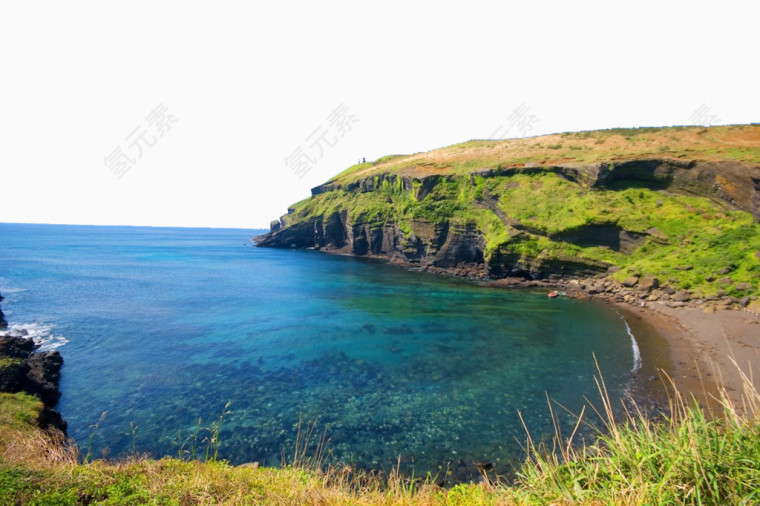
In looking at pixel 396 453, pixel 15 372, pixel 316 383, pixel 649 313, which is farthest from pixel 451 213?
pixel 15 372

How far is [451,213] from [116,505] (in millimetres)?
66588

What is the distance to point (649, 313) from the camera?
3256cm

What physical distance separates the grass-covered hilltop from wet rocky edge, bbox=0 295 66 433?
49268 millimetres

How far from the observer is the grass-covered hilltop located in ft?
126

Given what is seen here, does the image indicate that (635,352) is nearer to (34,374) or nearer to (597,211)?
(597,211)

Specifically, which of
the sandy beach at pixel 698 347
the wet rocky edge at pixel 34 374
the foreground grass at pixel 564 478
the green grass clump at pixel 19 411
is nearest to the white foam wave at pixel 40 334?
the wet rocky edge at pixel 34 374

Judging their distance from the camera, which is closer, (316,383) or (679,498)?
(679,498)

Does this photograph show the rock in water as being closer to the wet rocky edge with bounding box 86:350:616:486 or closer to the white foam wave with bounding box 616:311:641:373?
the wet rocky edge with bounding box 86:350:616:486

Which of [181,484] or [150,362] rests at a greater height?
[181,484]

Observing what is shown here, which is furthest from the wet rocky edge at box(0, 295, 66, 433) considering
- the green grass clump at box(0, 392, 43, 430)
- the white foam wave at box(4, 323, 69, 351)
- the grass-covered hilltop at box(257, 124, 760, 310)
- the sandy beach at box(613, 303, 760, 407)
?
the grass-covered hilltop at box(257, 124, 760, 310)

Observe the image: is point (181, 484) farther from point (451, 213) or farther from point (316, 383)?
point (451, 213)

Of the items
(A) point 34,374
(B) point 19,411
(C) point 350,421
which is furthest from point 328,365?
(A) point 34,374

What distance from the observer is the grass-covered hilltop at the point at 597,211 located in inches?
1507

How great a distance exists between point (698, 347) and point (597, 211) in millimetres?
29788
